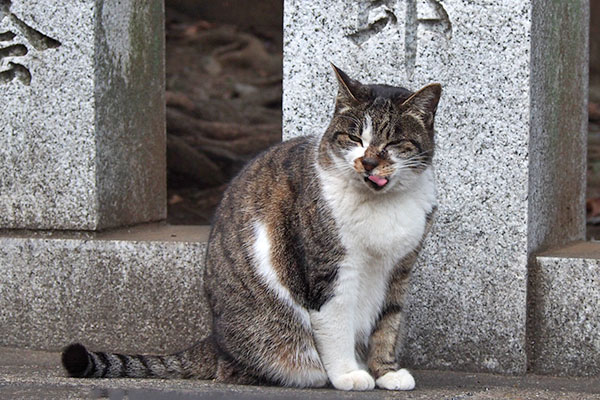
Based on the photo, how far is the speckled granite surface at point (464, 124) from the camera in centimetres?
331

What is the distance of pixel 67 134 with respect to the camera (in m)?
3.76

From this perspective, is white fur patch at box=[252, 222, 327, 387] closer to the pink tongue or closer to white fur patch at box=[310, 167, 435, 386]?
white fur patch at box=[310, 167, 435, 386]

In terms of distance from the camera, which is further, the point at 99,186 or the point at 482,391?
the point at 99,186

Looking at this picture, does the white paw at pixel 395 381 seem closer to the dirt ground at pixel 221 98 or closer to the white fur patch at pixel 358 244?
the white fur patch at pixel 358 244

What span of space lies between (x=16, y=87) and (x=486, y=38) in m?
1.96

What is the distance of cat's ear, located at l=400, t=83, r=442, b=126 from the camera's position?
2.85m

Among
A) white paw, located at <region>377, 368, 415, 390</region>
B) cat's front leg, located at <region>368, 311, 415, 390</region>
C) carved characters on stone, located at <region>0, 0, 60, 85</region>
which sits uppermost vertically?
carved characters on stone, located at <region>0, 0, 60, 85</region>

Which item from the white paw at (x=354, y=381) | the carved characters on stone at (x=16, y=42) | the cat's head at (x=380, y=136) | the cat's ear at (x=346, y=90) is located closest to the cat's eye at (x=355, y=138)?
the cat's head at (x=380, y=136)

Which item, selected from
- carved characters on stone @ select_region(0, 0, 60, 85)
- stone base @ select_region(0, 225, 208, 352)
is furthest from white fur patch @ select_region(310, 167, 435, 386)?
carved characters on stone @ select_region(0, 0, 60, 85)

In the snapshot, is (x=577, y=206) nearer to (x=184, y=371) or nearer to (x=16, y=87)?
(x=184, y=371)

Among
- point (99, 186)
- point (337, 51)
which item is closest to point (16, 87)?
point (99, 186)

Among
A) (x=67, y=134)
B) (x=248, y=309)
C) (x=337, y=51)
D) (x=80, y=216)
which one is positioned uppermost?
(x=337, y=51)

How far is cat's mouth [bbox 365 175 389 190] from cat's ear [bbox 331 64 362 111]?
0.91 feet

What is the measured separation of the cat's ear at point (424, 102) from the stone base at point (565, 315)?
0.88m
